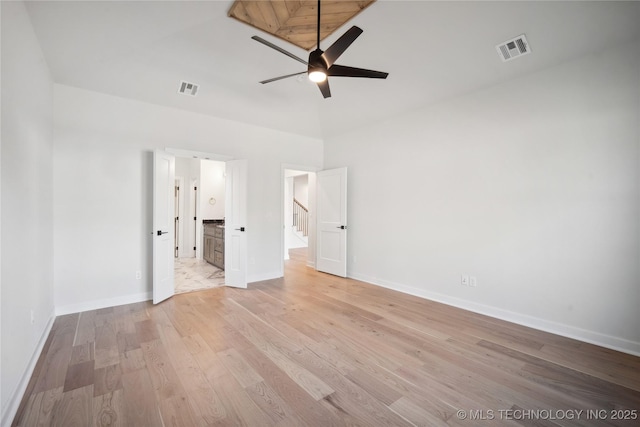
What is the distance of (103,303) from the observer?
3924mm

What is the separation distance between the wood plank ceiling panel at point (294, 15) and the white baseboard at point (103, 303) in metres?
3.99

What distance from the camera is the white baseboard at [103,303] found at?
3.69 metres

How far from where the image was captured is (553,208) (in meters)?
3.21

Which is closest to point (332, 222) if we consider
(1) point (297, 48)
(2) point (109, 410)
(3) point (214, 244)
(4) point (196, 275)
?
(3) point (214, 244)

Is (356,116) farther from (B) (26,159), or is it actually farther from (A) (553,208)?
(B) (26,159)

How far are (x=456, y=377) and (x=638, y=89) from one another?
3.28m

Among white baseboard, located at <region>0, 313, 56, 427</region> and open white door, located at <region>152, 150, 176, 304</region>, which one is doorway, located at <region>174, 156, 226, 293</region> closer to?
open white door, located at <region>152, 150, 176, 304</region>

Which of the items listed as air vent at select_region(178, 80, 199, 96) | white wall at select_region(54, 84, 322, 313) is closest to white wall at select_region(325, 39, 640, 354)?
air vent at select_region(178, 80, 199, 96)

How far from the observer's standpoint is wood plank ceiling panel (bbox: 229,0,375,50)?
9.37ft

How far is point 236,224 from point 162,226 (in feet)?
4.06

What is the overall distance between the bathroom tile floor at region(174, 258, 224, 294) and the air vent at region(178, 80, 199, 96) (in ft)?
10.5

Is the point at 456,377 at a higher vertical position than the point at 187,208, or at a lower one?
lower

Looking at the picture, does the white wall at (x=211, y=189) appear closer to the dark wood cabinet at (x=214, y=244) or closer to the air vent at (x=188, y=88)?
the dark wood cabinet at (x=214, y=244)

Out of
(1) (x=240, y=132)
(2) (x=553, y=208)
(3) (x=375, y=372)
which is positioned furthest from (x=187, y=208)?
(2) (x=553, y=208)
